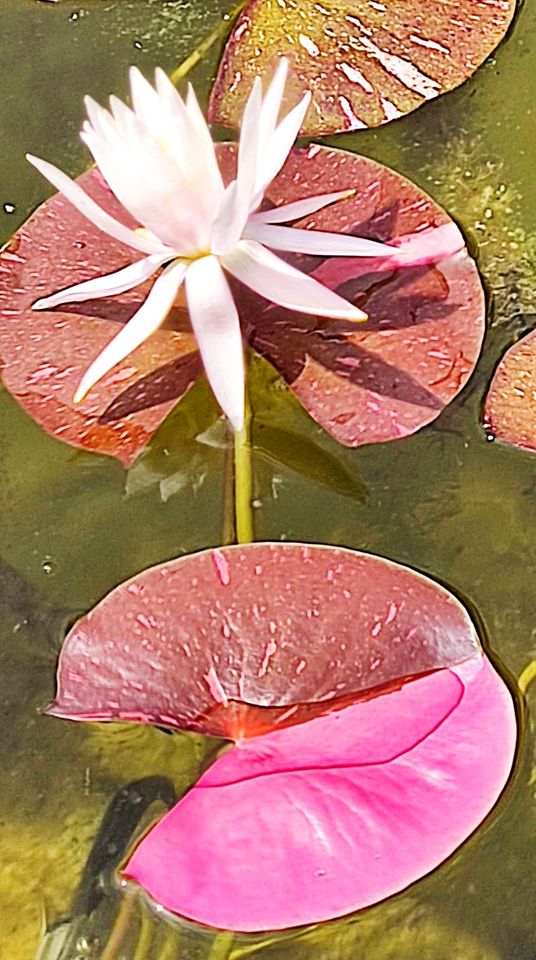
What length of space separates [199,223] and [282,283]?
7 centimetres

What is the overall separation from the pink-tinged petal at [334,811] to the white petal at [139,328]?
0.96 feet

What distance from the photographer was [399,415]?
0.95 meters

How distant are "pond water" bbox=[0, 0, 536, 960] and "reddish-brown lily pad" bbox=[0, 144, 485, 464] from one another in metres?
0.02

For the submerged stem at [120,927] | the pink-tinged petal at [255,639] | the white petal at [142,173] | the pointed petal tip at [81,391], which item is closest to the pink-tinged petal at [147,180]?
the white petal at [142,173]

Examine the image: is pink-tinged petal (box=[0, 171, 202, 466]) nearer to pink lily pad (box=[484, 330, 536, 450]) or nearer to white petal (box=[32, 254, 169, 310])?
white petal (box=[32, 254, 169, 310])

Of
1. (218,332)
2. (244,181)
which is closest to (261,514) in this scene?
(218,332)

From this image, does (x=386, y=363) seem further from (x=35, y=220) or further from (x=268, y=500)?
(x=35, y=220)

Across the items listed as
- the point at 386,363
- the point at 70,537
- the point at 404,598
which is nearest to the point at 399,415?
the point at 386,363

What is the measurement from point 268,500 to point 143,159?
27 centimetres

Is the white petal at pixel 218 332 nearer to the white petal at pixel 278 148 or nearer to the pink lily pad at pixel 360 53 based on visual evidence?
the white petal at pixel 278 148

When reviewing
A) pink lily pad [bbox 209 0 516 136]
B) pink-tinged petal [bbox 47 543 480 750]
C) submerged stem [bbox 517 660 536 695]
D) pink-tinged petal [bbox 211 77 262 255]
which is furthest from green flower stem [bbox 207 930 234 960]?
pink lily pad [bbox 209 0 516 136]

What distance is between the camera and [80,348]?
99 cm

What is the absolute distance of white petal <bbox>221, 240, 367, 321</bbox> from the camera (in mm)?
887

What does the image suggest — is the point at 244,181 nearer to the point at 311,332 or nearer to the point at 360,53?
the point at 311,332
